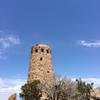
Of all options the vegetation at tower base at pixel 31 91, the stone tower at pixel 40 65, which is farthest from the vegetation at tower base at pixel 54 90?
the stone tower at pixel 40 65

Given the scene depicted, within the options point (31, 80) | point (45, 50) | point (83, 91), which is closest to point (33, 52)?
point (45, 50)

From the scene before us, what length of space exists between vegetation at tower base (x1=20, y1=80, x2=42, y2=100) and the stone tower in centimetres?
478

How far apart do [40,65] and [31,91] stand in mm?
8406

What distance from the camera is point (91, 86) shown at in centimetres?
6194

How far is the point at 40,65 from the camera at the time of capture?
5703 cm

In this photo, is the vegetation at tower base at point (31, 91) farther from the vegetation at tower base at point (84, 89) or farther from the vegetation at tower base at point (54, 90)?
the vegetation at tower base at point (84, 89)

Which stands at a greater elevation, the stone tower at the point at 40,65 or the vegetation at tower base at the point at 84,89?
the stone tower at the point at 40,65

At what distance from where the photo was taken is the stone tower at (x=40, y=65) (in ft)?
186

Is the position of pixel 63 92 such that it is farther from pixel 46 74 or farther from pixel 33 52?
pixel 33 52

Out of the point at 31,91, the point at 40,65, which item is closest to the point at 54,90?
the point at 31,91

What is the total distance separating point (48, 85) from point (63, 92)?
3.29 m

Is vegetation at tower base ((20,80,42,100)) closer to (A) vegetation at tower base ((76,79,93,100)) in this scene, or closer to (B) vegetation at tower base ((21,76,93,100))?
(B) vegetation at tower base ((21,76,93,100))

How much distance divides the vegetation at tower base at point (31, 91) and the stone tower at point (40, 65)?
15.7ft

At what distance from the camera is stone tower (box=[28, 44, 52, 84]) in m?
56.7
